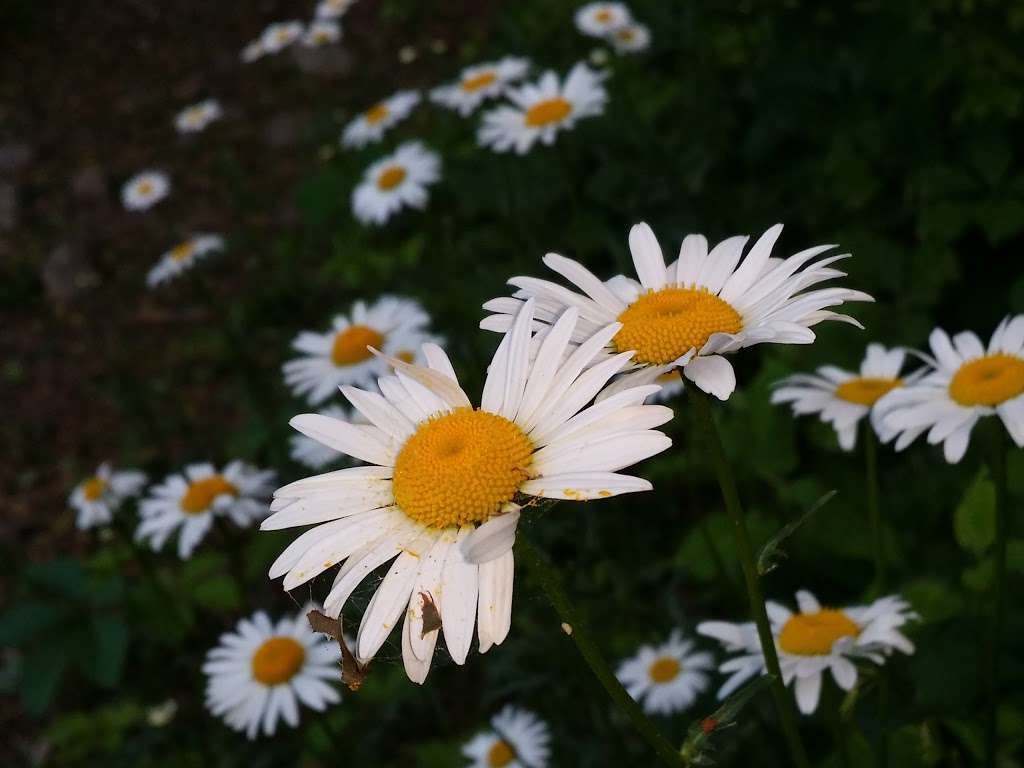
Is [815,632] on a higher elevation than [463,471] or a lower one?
lower

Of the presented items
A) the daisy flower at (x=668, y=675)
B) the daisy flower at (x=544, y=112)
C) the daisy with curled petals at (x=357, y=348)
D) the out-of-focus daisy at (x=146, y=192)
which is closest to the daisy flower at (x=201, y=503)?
the daisy with curled petals at (x=357, y=348)

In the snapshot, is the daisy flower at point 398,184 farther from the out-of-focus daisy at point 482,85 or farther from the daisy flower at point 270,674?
the daisy flower at point 270,674

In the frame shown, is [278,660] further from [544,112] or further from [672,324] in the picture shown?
[544,112]

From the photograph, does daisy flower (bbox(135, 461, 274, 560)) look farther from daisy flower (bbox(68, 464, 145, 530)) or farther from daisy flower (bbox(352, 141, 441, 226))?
daisy flower (bbox(352, 141, 441, 226))

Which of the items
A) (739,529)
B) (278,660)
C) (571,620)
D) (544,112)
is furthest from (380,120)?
(571,620)

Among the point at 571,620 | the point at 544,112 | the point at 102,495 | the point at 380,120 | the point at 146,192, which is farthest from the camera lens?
the point at 146,192

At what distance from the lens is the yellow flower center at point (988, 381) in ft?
5.34

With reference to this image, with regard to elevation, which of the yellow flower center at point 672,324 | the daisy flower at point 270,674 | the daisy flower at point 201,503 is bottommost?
the daisy flower at point 201,503

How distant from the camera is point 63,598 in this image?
352cm

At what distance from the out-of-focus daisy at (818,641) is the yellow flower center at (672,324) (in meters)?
0.67

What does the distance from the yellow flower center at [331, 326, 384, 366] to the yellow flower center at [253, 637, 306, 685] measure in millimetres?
896

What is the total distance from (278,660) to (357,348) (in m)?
0.99

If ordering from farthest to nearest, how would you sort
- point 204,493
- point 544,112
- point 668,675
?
point 544,112 → point 204,493 → point 668,675

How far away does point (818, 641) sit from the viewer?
1.72 m
